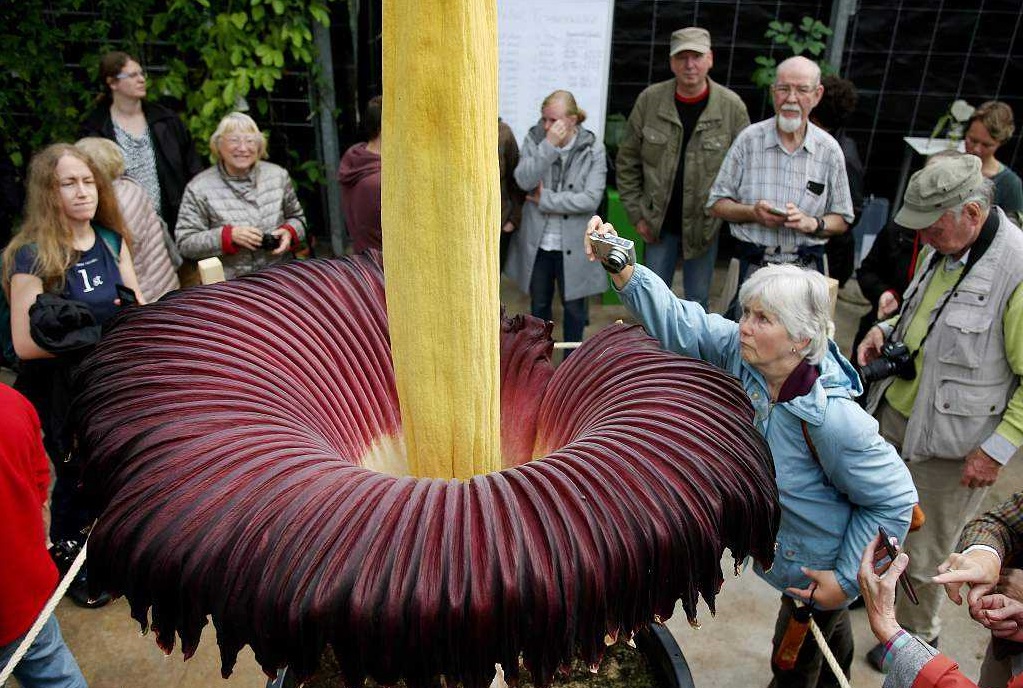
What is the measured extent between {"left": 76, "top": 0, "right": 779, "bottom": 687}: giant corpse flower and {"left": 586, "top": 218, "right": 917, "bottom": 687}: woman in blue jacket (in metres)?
0.56

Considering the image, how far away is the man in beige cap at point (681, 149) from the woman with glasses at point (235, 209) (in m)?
1.49

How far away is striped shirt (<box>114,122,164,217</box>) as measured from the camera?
135 inches

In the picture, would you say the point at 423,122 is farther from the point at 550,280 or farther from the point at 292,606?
the point at 550,280

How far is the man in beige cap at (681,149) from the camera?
3500mm

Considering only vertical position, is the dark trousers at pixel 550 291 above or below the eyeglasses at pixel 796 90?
below

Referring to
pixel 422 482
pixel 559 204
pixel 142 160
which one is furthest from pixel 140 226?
pixel 422 482

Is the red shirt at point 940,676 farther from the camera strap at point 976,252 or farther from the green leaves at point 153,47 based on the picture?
the green leaves at point 153,47

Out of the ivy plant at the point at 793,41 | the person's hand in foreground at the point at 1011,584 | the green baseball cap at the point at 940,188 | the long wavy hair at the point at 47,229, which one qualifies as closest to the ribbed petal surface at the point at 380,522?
the person's hand in foreground at the point at 1011,584

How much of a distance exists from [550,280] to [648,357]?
2.69 metres

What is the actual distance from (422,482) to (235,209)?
257cm

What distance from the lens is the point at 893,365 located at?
7.27 feet

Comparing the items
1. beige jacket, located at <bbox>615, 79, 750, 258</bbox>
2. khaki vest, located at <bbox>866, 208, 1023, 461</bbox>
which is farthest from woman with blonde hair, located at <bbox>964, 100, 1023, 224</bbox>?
khaki vest, located at <bbox>866, 208, 1023, 461</bbox>

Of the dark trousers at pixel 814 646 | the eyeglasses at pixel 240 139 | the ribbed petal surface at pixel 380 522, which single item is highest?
the ribbed petal surface at pixel 380 522

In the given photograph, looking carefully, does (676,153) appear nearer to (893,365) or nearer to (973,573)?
(893,365)
